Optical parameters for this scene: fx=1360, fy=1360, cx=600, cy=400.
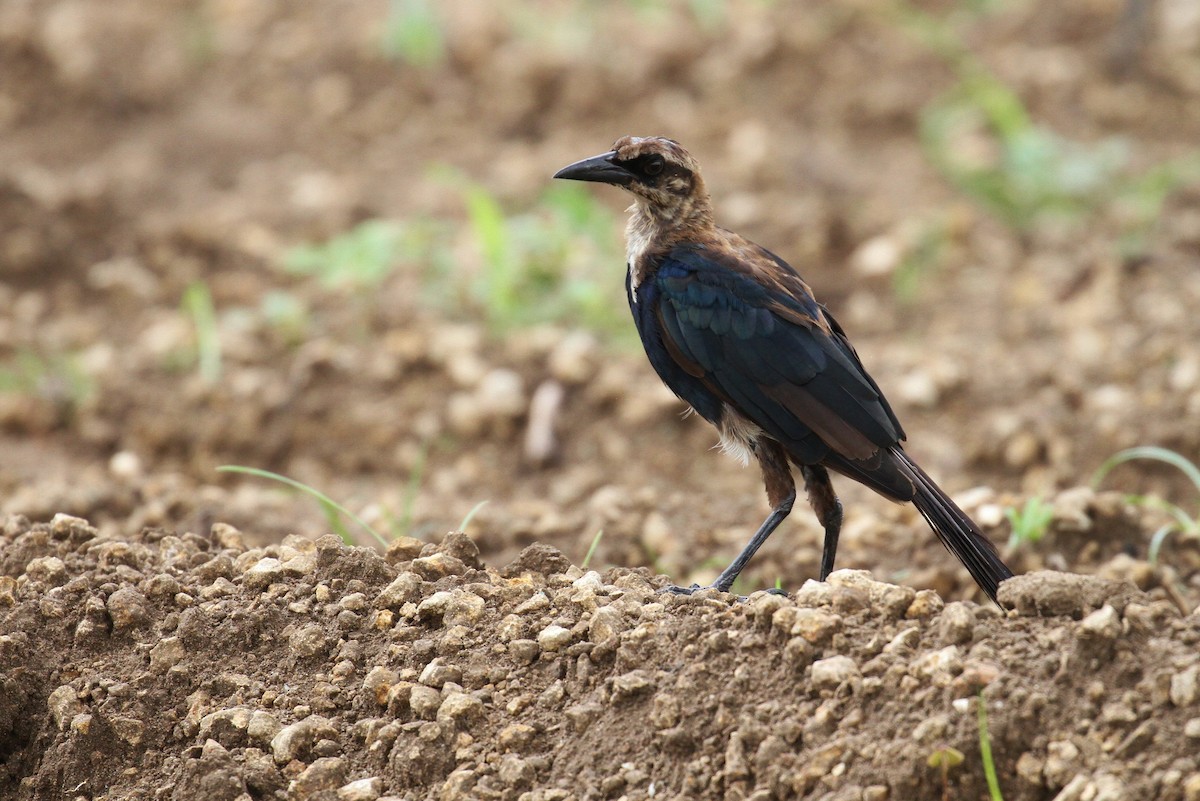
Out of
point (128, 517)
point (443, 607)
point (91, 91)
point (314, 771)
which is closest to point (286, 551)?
point (443, 607)

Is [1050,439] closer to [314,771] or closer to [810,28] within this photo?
[314,771]

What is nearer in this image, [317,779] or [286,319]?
[317,779]

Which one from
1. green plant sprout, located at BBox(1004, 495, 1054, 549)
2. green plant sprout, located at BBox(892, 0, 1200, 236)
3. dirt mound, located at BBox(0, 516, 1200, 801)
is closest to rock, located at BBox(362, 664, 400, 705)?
dirt mound, located at BBox(0, 516, 1200, 801)

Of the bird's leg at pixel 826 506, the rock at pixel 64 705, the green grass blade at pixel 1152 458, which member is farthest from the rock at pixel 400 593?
the green grass blade at pixel 1152 458

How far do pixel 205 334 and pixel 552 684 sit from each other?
11.7 ft

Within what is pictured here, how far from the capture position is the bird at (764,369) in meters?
3.91

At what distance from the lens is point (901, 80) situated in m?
8.68

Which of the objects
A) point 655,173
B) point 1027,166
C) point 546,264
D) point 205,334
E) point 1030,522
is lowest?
point 1030,522

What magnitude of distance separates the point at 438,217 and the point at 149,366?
1.91 meters

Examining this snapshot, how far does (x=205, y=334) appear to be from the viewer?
6.20 meters

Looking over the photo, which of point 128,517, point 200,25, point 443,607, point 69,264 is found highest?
point 200,25

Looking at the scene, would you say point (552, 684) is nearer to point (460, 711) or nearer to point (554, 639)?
point (554, 639)

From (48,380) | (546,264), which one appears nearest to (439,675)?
(48,380)

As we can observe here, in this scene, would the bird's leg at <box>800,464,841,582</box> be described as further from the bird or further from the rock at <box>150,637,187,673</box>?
the rock at <box>150,637,187,673</box>
